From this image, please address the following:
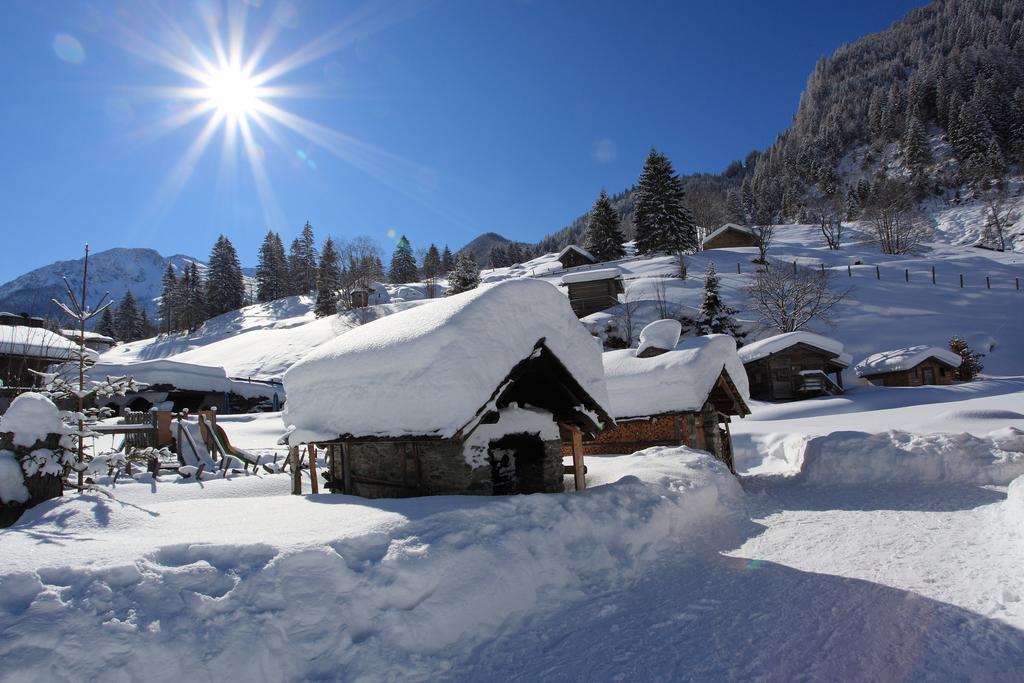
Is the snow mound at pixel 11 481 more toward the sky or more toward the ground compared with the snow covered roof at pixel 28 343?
more toward the ground

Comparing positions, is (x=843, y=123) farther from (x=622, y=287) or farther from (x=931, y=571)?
(x=931, y=571)

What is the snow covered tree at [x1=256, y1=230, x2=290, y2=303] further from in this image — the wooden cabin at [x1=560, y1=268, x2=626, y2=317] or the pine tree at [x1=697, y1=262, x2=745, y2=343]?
the pine tree at [x1=697, y1=262, x2=745, y2=343]

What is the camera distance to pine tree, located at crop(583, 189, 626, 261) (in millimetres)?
65562

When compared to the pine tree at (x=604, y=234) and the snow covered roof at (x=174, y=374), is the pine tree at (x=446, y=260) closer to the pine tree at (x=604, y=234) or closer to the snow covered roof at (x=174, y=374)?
the pine tree at (x=604, y=234)

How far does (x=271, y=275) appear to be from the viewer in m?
77.2

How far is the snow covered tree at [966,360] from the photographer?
32750mm

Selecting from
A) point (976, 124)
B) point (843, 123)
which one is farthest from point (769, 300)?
point (843, 123)

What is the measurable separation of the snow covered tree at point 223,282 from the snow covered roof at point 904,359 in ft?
230

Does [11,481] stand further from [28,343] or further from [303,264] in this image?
[303,264]

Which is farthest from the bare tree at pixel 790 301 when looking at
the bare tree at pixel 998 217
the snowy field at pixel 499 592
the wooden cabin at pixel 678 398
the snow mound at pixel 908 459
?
the bare tree at pixel 998 217

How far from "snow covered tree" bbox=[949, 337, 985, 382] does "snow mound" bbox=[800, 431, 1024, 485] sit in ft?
77.7

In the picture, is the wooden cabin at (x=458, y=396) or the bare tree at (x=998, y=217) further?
the bare tree at (x=998, y=217)

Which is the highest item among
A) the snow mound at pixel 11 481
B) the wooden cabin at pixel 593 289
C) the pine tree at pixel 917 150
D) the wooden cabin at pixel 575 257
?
the pine tree at pixel 917 150

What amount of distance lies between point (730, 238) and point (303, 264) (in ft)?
191
